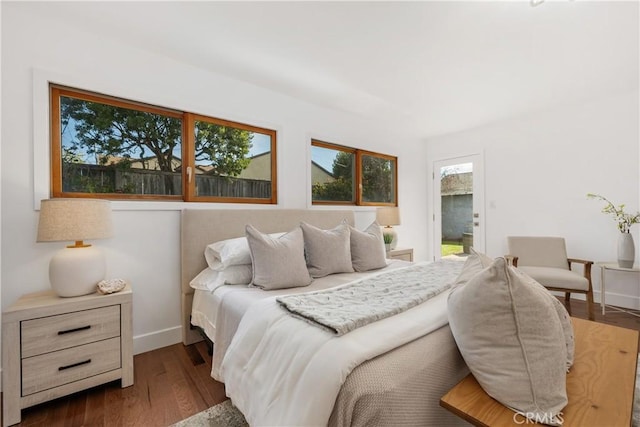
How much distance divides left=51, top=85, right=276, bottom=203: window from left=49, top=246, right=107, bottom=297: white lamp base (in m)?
0.53

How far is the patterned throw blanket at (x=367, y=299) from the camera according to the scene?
1.19 meters

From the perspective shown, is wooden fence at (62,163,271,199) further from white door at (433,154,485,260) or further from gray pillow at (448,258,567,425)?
white door at (433,154,485,260)

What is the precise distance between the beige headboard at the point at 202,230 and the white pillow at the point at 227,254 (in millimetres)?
130

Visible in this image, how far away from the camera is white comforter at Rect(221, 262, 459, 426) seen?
0.93 meters

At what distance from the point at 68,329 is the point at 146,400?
2.05 ft

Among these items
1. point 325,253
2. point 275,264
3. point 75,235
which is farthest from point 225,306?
point 75,235

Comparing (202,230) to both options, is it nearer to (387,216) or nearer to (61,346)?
(61,346)

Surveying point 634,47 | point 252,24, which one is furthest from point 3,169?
point 634,47

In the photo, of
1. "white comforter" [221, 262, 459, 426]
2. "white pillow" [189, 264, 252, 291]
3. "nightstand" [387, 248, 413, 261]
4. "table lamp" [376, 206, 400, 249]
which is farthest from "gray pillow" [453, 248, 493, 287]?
"table lamp" [376, 206, 400, 249]

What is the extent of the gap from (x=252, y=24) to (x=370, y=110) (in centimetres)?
200

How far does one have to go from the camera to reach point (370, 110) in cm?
360

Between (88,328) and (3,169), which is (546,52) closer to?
(88,328)

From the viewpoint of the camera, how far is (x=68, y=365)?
1630 mm

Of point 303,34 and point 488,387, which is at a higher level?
point 303,34
